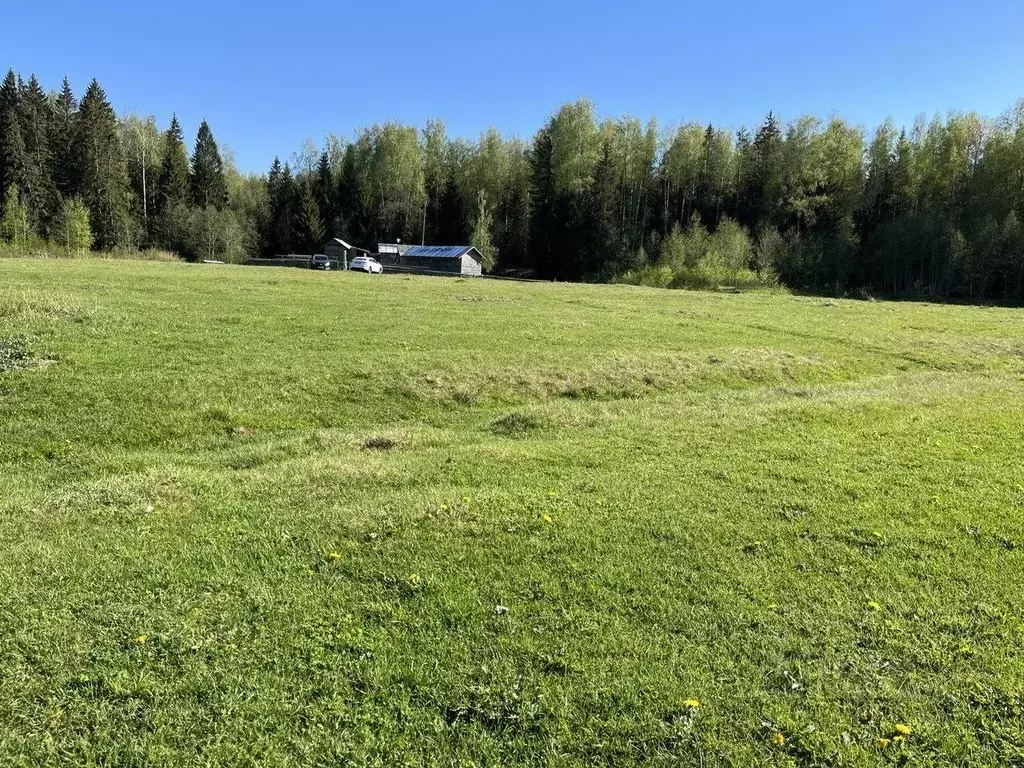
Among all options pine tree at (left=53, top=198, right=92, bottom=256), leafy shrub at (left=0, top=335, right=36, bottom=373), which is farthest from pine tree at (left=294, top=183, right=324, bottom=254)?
leafy shrub at (left=0, top=335, right=36, bottom=373)

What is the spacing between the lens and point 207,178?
10675 cm

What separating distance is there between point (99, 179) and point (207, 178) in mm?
19821

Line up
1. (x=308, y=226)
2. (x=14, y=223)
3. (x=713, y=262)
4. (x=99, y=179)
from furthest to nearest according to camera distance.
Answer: (x=308, y=226) < (x=99, y=179) < (x=713, y=262) < (x=14, y=223)

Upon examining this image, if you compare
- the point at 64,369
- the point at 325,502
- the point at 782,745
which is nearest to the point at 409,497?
the point at 325,502

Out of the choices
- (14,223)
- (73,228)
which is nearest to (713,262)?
(73,228)

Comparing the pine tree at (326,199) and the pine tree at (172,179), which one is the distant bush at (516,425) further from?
the pine tree at (326,199)

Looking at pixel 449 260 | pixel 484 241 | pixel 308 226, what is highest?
pixel 308 226

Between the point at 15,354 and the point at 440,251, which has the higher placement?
the point at 440,251

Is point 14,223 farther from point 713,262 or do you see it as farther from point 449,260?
point 713,262

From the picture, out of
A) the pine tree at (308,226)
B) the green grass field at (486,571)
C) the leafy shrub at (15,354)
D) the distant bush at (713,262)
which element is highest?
the pine tree at (308,226)

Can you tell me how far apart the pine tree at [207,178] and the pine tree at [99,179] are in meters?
14.9

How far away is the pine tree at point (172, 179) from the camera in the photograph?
327ft

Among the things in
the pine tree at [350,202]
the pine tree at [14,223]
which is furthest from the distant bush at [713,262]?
the pine tree at [14,223]

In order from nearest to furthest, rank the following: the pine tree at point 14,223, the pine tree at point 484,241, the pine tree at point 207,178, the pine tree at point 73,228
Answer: the pine tree at point 14,223
the pine tree at point 73,228
the pine tree at point 484,241
the pine tree at point 207,178
